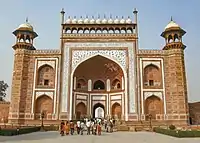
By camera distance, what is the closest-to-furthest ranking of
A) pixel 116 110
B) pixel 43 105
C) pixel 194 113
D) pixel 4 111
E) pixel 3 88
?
pixel 43 105, pixel 194 113, pixel 4 111, pixel 116 110, pixel 3 88

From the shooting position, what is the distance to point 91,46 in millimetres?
23141

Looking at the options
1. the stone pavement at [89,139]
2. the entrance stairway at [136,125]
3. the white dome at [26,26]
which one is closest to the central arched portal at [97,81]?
the entrance stairway at [136,125]

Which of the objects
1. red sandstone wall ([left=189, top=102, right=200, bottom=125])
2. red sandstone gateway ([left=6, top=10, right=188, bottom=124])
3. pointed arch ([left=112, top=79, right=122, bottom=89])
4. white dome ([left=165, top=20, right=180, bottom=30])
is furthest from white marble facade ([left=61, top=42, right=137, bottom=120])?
red sandstone wall ([left=189, top=102, right=200, bottom=125])

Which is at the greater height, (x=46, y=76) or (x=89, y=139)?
(x=46, y=76)

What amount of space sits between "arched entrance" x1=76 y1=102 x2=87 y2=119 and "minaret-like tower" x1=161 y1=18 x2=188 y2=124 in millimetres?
8061

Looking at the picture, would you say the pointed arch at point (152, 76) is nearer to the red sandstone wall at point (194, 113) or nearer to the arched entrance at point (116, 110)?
the arched entrance at point (116, 110)

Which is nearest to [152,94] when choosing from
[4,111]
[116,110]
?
[116,110]

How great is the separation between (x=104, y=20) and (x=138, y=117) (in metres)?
10.1

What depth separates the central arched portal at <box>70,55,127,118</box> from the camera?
77.8 feet

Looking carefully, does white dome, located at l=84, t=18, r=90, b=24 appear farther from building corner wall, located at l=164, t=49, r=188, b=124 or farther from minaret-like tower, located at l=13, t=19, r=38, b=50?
building corner wall, located at l=164, t=49, r=188, b=124

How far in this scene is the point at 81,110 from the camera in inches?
948

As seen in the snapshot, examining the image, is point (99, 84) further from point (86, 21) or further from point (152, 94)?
point (86, 21)

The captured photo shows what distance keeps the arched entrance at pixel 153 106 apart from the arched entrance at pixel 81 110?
6.26 metres

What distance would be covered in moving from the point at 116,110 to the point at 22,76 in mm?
9622
